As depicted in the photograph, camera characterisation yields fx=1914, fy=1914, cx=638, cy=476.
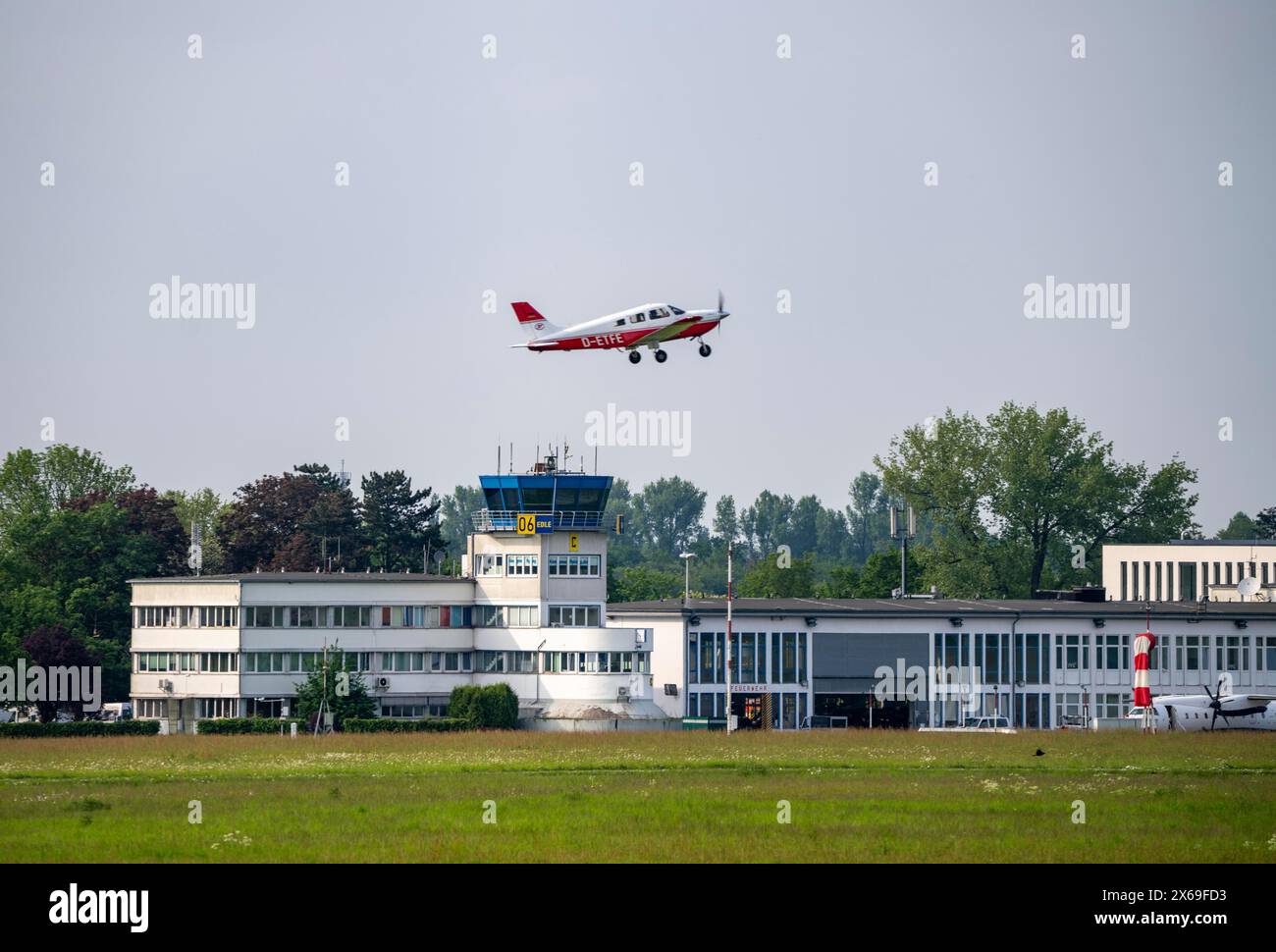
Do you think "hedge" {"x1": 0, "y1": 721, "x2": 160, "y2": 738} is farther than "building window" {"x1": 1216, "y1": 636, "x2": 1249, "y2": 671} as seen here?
No

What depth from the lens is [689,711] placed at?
109938mm

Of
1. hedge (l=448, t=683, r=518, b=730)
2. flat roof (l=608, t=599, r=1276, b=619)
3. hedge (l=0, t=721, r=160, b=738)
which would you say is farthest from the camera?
flat roof (l=608, t=599, r=1276, b=619)

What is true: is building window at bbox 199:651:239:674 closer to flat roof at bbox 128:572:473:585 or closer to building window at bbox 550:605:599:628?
flat roof at bbox 128:572:473:585

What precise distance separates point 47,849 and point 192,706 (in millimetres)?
59551

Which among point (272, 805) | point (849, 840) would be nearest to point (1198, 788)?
point (849, 840)

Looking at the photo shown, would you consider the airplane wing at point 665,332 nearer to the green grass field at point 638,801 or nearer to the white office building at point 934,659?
the green grass field at point 638,801

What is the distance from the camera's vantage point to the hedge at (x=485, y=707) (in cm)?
10144

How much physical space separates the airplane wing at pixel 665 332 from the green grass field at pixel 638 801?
1673cm

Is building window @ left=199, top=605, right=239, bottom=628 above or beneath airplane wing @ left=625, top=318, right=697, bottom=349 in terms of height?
beneath

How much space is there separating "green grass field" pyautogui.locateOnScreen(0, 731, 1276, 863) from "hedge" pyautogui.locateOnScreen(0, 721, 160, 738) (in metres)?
→ 6.67

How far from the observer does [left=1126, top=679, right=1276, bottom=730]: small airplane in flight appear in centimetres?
9738

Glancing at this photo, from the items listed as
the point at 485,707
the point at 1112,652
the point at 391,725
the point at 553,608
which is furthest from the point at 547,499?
the point at 1112,652

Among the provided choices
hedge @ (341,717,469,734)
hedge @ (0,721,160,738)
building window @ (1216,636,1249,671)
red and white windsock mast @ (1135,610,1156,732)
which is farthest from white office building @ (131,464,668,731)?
building window @ (1216,636,1249,671)

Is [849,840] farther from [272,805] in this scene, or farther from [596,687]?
[596,687]
